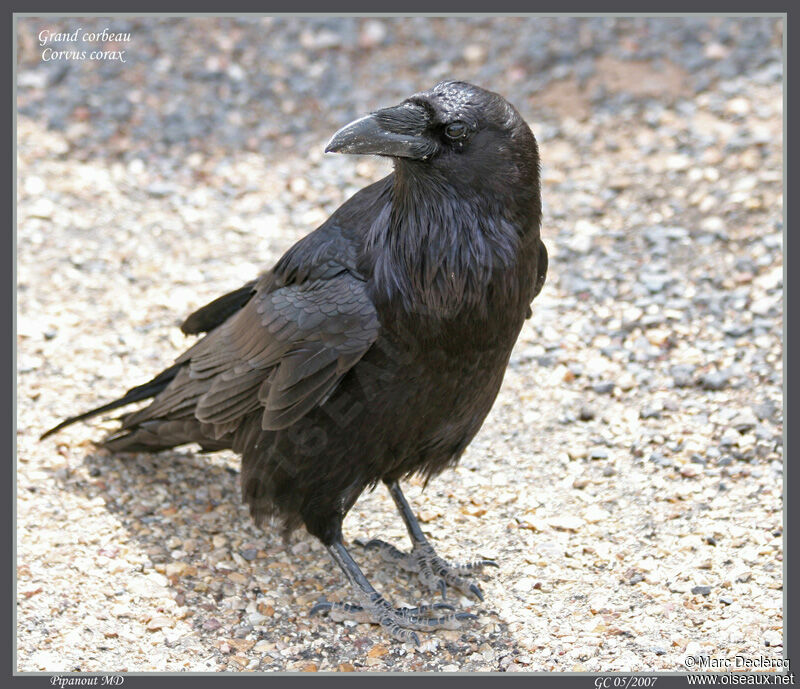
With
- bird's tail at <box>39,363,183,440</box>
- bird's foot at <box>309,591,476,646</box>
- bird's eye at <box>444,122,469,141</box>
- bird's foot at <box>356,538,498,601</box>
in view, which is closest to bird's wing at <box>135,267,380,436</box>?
bird's tail at <box>39,363,183,440</box>

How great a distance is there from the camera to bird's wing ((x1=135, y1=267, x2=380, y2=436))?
15.4ft

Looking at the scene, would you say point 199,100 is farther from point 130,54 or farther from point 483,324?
point 483,324

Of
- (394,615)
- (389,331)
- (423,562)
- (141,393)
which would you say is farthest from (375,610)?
(141,393)

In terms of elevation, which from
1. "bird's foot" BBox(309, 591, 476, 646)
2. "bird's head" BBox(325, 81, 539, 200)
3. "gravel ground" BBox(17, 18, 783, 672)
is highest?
"bird's head" BBox(325, 81, 539, 200)

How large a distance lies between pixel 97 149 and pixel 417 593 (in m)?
5.32

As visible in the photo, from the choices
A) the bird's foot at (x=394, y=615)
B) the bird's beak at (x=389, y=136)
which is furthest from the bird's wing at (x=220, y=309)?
the bird's foot at (x=394, y=615)

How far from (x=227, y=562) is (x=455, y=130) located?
2.59 meters

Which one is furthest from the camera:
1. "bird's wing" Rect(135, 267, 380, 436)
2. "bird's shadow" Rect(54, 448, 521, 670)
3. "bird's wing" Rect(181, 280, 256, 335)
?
"bird's wing" Rect(181, 280, 256, 335)

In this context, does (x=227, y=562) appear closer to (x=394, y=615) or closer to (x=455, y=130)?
(x=394, y=615)

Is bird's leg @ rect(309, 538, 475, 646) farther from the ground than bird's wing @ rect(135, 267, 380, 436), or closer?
closer

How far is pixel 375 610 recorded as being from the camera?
527 centimetres

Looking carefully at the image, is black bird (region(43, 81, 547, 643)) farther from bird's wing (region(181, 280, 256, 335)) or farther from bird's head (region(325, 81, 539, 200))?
bird's wing (region(181, 280, 256, 335))

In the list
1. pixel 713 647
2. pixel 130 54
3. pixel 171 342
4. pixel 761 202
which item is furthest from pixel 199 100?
pixel 713 647

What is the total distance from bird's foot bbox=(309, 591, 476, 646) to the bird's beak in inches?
87.5
